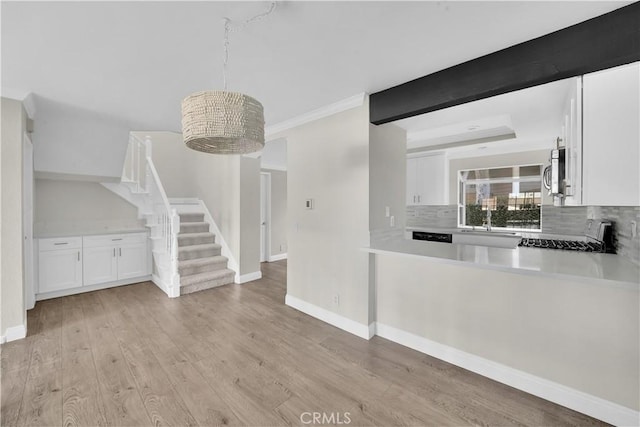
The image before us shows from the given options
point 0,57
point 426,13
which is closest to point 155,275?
point 0,57

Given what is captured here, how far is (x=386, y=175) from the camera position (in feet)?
9.77

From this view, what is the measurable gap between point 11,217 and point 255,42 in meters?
2.89

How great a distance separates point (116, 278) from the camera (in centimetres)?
432

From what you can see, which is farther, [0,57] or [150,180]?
[150,180]

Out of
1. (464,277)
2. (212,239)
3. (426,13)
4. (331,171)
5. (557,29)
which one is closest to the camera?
(426,13)

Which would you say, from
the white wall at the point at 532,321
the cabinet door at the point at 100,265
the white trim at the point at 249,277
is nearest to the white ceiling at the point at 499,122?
the white wall at the point at 532,321

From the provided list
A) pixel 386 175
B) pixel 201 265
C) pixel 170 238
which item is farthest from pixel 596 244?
pixel 170 238

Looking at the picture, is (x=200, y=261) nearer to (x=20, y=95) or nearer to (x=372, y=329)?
(x=20, y=95)

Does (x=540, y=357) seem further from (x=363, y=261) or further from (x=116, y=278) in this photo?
(x=116, y=278)

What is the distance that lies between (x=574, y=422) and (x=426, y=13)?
2.61 meters

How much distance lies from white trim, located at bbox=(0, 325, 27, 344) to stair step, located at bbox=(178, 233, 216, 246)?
218 centimetres

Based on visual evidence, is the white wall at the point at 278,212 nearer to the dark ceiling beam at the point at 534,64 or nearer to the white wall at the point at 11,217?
the white wall at the point at 11,217

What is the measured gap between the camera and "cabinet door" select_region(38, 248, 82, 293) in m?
3.71

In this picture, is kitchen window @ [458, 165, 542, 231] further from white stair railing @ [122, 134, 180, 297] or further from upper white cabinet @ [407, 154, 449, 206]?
white stair railing @ [122, 134, 180, 297]
